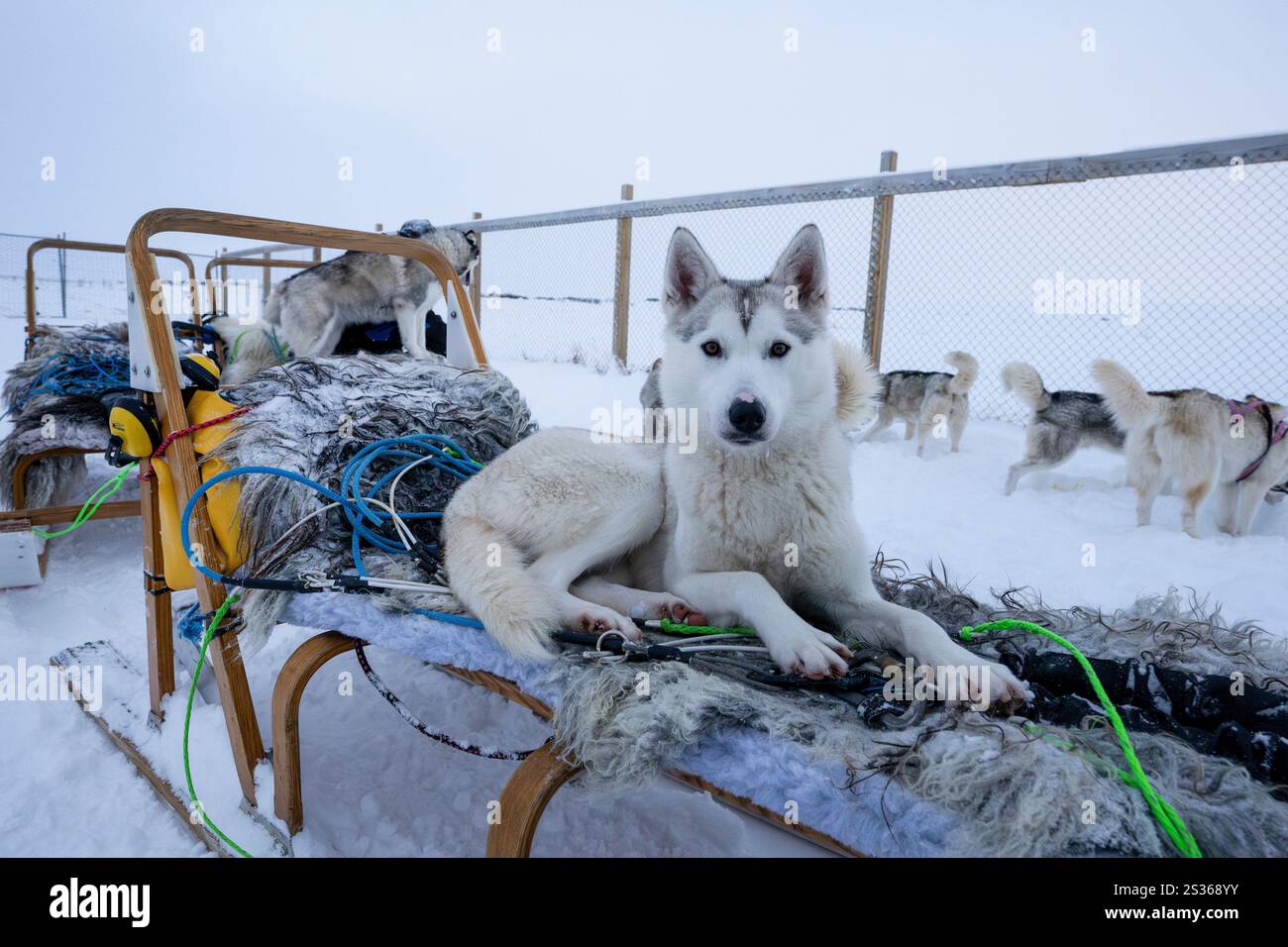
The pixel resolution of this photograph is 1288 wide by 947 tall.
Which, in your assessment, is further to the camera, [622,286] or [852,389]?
[622,286]

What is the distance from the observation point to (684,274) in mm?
1883

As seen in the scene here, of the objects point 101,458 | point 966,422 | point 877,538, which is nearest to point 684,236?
point 877,538

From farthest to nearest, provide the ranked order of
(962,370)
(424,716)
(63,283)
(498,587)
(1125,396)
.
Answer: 1. (63,283)
2. (962,370)
3. (1125,396)
4. (424,716)
5. (498,587)

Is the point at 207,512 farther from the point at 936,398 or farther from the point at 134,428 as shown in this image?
the point at 936,398

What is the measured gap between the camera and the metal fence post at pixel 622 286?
6273 millimetres

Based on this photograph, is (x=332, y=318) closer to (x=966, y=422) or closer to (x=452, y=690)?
(x=452, y=690)

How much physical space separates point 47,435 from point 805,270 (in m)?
3.66

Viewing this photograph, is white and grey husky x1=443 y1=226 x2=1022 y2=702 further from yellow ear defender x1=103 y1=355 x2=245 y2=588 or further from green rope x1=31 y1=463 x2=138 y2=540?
green rope x1=31 y1=463 x2=138 y2=540

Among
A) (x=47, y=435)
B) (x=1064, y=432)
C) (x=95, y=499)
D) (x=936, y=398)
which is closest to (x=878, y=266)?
(x=936, y=398)

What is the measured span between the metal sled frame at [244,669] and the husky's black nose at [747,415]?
716 mm

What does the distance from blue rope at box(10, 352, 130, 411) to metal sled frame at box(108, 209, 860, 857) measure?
7.30 ft

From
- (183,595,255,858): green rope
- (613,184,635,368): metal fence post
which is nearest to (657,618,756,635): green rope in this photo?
(183,595,255,858): green rope

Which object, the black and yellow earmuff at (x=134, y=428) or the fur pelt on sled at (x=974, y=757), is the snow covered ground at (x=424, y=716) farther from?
the black and yellow earmuff at (x=134, y=428)

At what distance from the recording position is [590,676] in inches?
49.5
